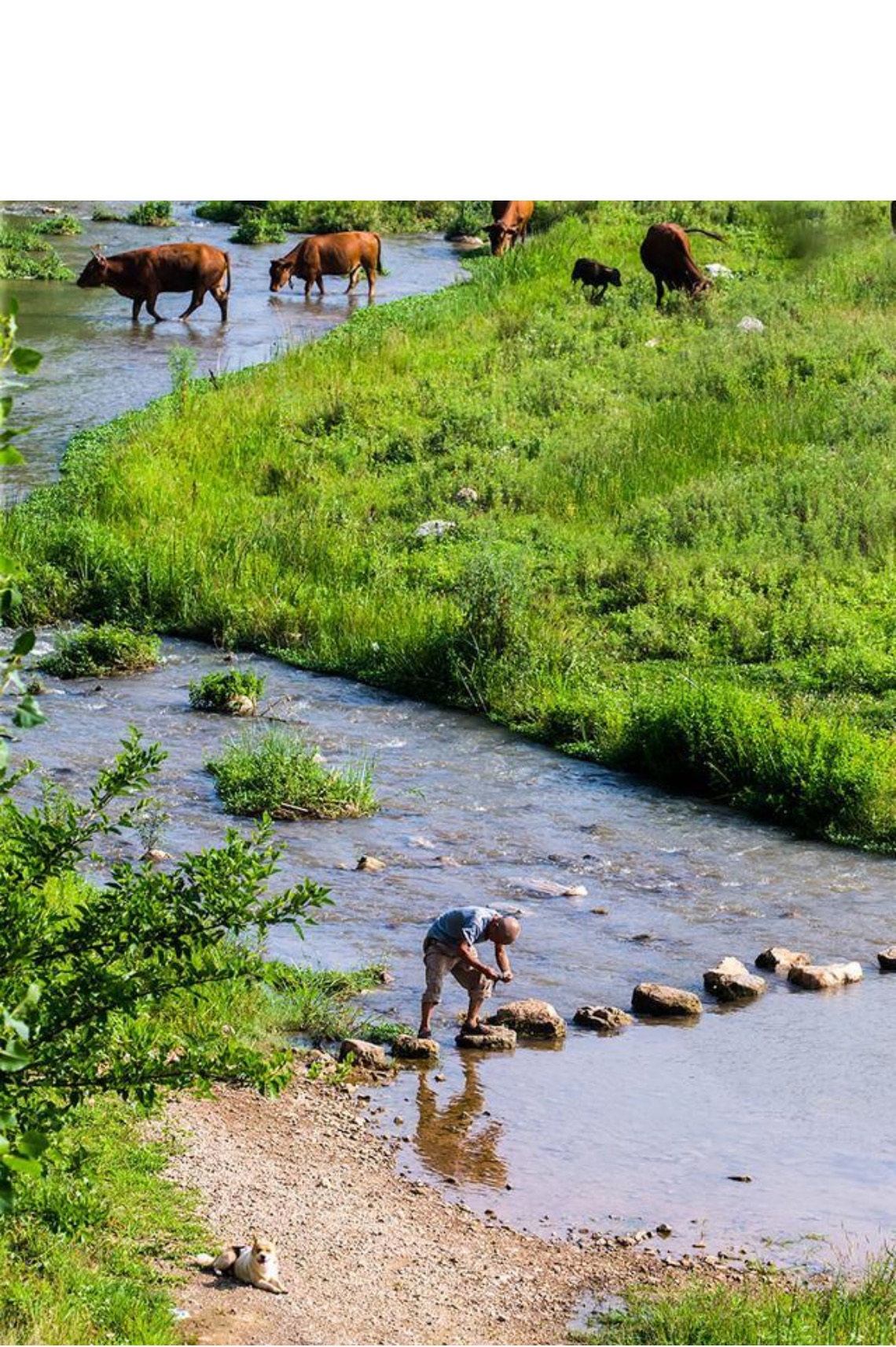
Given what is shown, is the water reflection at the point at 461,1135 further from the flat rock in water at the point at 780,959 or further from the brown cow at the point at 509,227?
the brown cow at the point at 509,227

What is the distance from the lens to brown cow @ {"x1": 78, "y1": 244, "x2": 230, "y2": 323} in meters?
27.1

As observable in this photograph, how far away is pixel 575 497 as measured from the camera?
59.5ft

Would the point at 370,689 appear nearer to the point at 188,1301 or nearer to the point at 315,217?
the point at 188,1301

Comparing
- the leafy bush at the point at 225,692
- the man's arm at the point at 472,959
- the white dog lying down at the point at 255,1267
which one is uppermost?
the man's arm at the point at 472,959

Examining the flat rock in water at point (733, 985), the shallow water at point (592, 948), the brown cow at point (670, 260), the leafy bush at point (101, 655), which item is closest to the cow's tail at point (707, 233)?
the brown cow at point (670, 260)

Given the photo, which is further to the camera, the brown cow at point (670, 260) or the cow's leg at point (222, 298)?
the cow's leg at point (222, 298)

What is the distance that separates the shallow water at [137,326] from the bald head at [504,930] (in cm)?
1165

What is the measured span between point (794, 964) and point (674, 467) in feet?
31.0

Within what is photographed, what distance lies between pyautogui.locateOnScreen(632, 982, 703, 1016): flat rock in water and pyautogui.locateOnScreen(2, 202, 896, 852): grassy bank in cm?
308

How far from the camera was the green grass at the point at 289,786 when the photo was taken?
1223 centimetres

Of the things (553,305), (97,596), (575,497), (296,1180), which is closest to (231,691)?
(97,596)

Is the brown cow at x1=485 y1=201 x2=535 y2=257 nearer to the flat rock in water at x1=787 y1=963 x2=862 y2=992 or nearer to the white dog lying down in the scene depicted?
the flat rock in water at x1=787 y1=963 x2=862 y2=992

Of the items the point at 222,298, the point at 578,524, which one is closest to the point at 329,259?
the point at 222,298

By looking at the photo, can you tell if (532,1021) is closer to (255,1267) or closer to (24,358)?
(255,1267)
